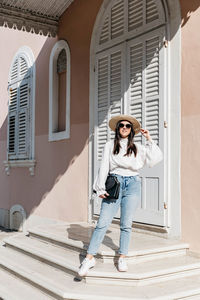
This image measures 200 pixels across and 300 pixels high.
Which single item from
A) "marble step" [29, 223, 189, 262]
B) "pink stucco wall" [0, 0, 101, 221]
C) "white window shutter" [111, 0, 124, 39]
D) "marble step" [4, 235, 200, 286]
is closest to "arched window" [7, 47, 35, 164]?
"pink stucco wall" [0, 0, 101, 221]

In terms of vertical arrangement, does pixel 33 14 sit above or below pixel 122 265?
above

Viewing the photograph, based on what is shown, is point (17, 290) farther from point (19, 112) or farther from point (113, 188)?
point (19, 112)

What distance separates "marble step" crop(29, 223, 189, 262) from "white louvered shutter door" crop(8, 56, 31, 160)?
143 inches

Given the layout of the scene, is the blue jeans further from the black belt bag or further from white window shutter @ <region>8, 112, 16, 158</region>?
white window shutter @ <region>8, 112, 16, 158</region>

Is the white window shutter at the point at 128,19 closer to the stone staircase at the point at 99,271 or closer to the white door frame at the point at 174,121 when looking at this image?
the white door frame at the point at 174,121

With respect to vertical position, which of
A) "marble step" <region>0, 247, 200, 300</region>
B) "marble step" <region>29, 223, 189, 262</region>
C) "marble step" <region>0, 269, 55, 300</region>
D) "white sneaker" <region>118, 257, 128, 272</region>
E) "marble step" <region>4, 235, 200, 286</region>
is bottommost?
"marble step" <region>0, 269, 55, 300</region>

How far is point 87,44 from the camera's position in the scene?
8.04m

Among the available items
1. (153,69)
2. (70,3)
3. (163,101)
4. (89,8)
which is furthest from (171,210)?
(70,3)

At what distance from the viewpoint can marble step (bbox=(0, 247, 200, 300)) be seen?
449 cm

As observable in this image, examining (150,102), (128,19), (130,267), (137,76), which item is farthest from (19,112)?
(130,267)

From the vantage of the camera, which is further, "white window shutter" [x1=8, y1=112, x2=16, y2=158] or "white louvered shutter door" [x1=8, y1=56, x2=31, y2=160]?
"white window shutter" [x1=8, y1=112, x2=16, y2=158]

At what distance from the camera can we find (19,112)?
10.5m

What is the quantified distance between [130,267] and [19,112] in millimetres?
6412

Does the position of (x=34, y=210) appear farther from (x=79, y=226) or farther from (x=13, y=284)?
(x=13, y=284)
